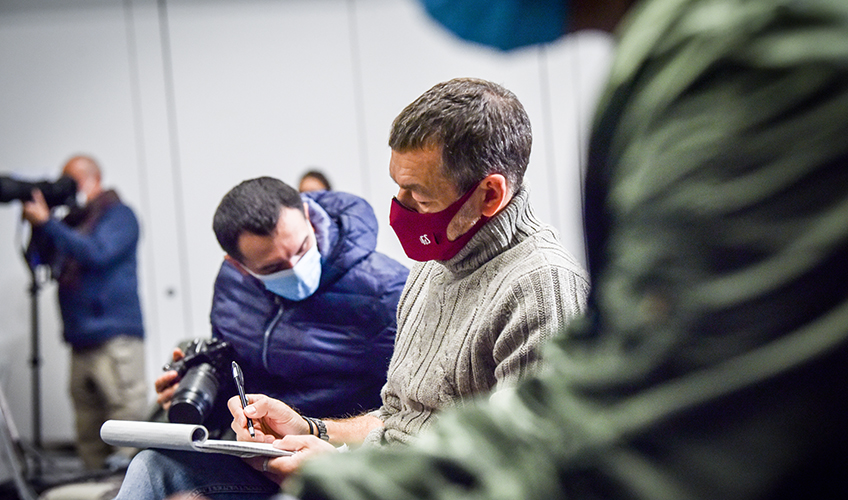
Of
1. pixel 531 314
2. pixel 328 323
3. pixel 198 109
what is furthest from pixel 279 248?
pixel 198 109

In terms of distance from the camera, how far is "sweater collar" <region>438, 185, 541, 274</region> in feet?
3.79

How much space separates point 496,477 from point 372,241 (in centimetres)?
121

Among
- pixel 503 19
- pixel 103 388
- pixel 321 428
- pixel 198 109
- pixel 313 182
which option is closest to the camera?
pixel 503 19

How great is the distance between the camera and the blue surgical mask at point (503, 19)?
1.50ft

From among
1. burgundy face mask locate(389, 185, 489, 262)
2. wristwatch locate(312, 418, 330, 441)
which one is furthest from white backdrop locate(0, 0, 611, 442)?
wristwatch locate(312, 418, 330, 441)

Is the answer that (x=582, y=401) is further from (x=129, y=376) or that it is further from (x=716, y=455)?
(x=129, y=376)

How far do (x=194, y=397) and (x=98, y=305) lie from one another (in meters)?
1.72

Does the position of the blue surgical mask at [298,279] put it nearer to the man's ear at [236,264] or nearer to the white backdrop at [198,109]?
the man's ear at [236,264]

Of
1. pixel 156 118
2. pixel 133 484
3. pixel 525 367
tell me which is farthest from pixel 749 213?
pixel 156 118

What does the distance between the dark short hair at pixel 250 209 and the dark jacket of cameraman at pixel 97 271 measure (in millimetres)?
1443

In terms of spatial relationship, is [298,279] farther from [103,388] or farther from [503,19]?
[103,388]

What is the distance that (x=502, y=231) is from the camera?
1152 mm

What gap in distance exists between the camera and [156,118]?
336cm

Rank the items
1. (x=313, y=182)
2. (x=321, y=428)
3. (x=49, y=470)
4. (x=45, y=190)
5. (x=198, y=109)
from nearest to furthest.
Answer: (x=321, y=428) → (x=313, y=182) → (x=198, y=109) → (x=45, y=190) → (x=49, y=470)
